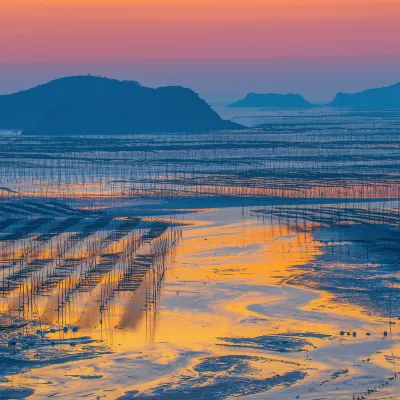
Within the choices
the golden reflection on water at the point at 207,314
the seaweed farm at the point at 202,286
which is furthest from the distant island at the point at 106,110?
the golden reflection on water at the point at 207,314

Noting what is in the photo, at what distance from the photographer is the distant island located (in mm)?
102500

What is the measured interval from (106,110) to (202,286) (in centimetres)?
8348

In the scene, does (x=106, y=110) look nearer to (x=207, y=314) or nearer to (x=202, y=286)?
(x=202, y=286)

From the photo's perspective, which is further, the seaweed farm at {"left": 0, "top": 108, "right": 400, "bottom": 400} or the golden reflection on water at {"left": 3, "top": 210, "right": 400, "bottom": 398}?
the golden reflection on water at {"left": 3, "top": 210, "right": 400, "bottom": 398}

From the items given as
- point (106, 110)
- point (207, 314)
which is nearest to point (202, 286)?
point (207, 314)

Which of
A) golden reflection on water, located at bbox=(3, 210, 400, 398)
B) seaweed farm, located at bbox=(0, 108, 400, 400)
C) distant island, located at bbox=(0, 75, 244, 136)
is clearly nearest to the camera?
seaweed farm, located at bbox=(0, 108, 400, 400)

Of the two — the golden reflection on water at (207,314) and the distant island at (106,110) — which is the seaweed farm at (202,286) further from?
the distant island at (106,110)

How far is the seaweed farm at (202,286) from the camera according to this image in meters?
17.4

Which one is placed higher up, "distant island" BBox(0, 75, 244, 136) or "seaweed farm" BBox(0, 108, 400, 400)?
"distant island" BBox(0, 75, 244, 136)

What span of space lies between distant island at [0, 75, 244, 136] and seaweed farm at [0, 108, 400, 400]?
5271cm

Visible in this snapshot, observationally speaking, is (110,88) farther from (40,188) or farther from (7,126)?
(40,188)

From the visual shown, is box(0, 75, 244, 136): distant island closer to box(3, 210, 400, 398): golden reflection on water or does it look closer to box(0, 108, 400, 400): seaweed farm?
box(0, 108, 400, 400): seaweed farm

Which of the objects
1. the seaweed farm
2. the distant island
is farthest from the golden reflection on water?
the distant island

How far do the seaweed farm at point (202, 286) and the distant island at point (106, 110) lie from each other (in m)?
52.7
